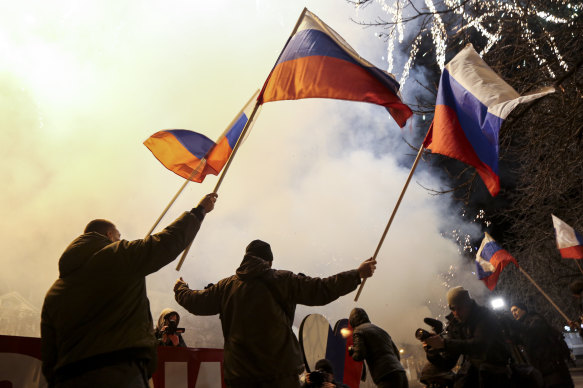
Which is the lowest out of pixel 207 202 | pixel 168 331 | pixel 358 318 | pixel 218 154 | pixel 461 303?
pixel 461 303

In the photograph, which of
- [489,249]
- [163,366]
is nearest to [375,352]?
[163,366]

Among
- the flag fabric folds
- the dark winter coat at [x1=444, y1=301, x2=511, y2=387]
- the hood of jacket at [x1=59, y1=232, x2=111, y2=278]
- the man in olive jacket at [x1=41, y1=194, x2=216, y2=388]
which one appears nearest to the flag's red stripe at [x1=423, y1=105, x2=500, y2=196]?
the flag fabric folds

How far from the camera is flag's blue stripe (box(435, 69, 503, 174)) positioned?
3.53 meters

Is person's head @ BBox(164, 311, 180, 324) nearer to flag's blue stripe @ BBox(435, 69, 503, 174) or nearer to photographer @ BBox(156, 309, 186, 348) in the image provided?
photographer @ BBox(156, 309, 186, 348)

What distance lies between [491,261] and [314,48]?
20.9ft

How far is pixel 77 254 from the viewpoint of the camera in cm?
221

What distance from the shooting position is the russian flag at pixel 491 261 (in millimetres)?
8211

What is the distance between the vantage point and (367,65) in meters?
3.82

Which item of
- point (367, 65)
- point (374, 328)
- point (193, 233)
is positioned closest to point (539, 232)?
point (374, 328)

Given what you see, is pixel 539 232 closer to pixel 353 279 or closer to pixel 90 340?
pixel 353 279

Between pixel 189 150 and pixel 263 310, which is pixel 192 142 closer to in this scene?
pixel 189 150

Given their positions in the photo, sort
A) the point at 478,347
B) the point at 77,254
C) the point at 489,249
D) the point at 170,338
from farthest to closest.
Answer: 1. the point at 489,249
2. the point at 170,338
3. the point at 478,347
4. the point at 77,254

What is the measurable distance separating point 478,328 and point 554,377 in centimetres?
206

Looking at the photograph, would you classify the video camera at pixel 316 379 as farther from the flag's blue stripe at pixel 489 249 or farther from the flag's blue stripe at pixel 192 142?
the flag's blue stripe at pixel 489 249
